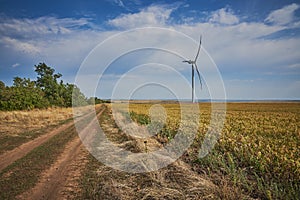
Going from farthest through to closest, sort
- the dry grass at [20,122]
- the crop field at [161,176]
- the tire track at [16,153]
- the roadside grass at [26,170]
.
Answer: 1. the dry grass at [20,122]
2. the tire track at [16,153]
3. the roadside grass at [26,170]
4. the crop field at [161,176]

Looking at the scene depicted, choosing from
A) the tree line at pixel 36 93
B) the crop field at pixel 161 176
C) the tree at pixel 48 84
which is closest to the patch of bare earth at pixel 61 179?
the crop field at pixel 161 176

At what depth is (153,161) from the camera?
722cm

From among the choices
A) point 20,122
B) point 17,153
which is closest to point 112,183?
point 17,153

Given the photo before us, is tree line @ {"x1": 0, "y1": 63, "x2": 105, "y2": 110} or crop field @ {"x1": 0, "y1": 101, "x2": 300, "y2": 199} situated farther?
tree line @ {"x1": 0, "y1": 63, "x2": 105, "y2": 110}

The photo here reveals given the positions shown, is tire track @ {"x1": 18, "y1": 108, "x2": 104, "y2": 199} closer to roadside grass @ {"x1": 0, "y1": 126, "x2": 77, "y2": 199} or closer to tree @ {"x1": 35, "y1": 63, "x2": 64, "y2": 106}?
roadside grass @ {"x1": 0, "y1": 126, "x2": 77, "y2": 199}

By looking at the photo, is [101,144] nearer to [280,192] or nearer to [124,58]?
[124,58]

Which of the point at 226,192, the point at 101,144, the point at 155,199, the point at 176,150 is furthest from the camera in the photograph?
the point at 101,144

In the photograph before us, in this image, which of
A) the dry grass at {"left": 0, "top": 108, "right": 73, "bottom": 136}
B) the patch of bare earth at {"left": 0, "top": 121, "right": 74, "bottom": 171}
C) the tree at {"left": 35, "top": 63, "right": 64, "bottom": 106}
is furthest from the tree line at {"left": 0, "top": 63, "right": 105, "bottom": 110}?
the patch of bare earth at {"left": 0, "top": 121, "right": 74, "bottom": 171}

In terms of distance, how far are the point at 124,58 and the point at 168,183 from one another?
9.43m

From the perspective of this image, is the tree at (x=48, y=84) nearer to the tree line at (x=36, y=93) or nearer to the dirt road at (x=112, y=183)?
the tree line at (x=36, y=93)

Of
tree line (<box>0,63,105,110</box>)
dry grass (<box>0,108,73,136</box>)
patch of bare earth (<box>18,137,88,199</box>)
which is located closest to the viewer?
patch of bare earth (<box>18,137,88,199</box>)

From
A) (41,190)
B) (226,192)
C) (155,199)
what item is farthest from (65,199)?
(226,192)

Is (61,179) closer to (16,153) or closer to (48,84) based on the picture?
(16,153)

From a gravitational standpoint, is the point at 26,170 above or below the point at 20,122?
below
